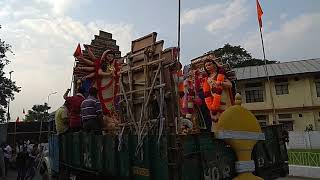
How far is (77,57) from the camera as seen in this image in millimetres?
8250

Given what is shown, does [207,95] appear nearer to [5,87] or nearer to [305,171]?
[305,171]

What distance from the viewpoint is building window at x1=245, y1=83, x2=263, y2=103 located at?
94.6 feet

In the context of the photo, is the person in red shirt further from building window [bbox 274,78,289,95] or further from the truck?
building window [bbox 274,78,289,95]

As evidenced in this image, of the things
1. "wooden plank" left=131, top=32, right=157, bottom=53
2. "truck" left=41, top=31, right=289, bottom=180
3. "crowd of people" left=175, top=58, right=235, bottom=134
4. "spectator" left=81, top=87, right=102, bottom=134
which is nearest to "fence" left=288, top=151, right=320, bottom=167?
"crowd of people" left=175, top=58, right=235, bottom=134

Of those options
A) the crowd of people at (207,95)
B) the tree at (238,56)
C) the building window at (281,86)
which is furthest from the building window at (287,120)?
the crowd of people at (207,95)

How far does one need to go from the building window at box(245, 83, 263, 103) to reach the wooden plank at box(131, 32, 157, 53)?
24581mm

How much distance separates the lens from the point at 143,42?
17.6 feet

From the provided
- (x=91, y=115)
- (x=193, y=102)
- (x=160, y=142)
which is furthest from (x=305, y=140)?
(x=160, y=142)

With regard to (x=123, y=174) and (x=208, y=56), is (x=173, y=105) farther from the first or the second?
(x=208, y=56)

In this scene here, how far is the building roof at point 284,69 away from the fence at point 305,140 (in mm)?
8350

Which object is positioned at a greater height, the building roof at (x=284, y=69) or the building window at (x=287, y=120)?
the building roof at (x=284, y=69)

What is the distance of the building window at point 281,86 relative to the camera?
92.1 feet

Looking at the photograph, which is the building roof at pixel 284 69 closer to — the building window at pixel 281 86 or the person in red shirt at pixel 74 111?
the building window at pixel 281 86

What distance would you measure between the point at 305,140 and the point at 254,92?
10129 millimetres
